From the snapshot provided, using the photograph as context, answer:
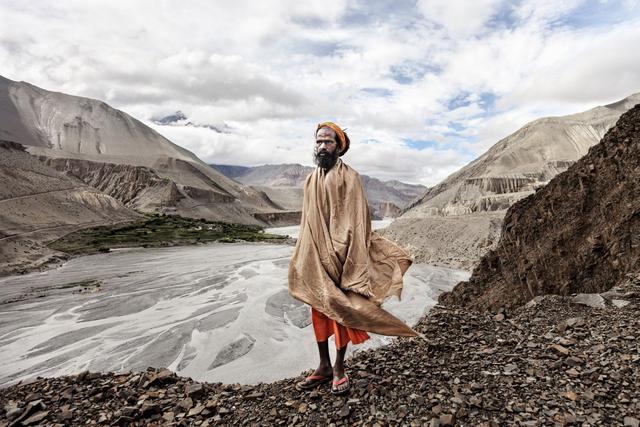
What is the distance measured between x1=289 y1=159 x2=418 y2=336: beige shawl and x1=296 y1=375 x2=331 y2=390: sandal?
0.78 meters

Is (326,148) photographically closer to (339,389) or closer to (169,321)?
Result: (339,389)

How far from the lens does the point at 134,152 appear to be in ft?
573

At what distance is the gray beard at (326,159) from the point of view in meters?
3.81

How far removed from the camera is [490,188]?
220 ft

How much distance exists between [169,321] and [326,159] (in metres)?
11.1

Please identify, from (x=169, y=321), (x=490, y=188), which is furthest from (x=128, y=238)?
(x=490, y=188)

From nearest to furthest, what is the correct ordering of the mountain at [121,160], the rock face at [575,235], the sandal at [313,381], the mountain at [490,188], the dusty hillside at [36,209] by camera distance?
the sandal at [313,381] → the rock face at [575,235] → the mountain at [490,188] → the dusty hillside at [36,209] → the mountain at [121,160]

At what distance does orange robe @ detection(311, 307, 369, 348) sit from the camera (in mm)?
3533

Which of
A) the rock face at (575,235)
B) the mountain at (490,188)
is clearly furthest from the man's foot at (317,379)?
the mountain at (490,188)

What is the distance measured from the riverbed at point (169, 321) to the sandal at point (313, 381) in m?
3.75

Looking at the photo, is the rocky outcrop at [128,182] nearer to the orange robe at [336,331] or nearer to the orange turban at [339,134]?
the orange turban at [339,134]

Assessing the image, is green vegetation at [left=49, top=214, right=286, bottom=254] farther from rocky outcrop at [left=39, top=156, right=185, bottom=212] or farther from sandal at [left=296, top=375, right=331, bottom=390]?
sandal at [left=296, top=375, right=331, bottom=390]

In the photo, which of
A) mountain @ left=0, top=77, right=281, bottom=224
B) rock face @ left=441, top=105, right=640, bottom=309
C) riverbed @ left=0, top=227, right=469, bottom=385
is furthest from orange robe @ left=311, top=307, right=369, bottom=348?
mountain @ left=0, top=77, right=281, bottom=224

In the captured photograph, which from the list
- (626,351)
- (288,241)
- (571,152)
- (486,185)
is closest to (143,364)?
(626,351)
